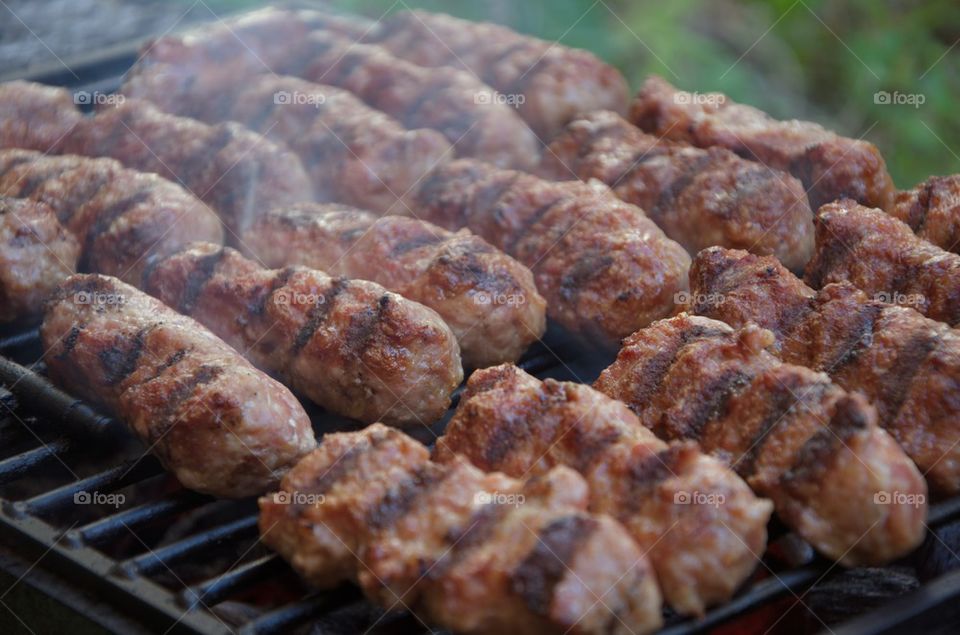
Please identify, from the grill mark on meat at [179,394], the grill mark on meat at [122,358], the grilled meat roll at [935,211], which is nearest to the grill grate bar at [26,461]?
the grill mark on meat at [122,358]

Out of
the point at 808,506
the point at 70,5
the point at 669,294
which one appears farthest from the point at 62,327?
the point at 70,5

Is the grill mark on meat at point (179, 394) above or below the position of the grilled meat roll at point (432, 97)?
below

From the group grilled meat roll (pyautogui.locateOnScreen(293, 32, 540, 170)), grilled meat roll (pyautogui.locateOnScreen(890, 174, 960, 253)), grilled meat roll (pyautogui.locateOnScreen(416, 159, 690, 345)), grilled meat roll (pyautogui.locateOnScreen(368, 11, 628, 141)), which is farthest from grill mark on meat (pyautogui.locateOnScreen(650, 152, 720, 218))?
grilled meat roll (pyautogui.locateOnScreen(368, 11, 628, 141))

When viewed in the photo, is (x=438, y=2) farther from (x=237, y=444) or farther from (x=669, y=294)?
(x=237, y=444)

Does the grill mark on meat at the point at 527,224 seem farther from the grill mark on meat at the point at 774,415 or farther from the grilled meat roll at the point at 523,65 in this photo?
the grill mark on meat at the point at 774,415

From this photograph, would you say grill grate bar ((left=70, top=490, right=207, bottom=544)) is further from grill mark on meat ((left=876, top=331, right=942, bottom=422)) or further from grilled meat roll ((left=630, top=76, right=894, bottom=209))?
grilled meat roll ((left=630, top=76, right=894, bottom=209))

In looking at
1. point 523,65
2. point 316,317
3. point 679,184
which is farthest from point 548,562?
point 523,65
